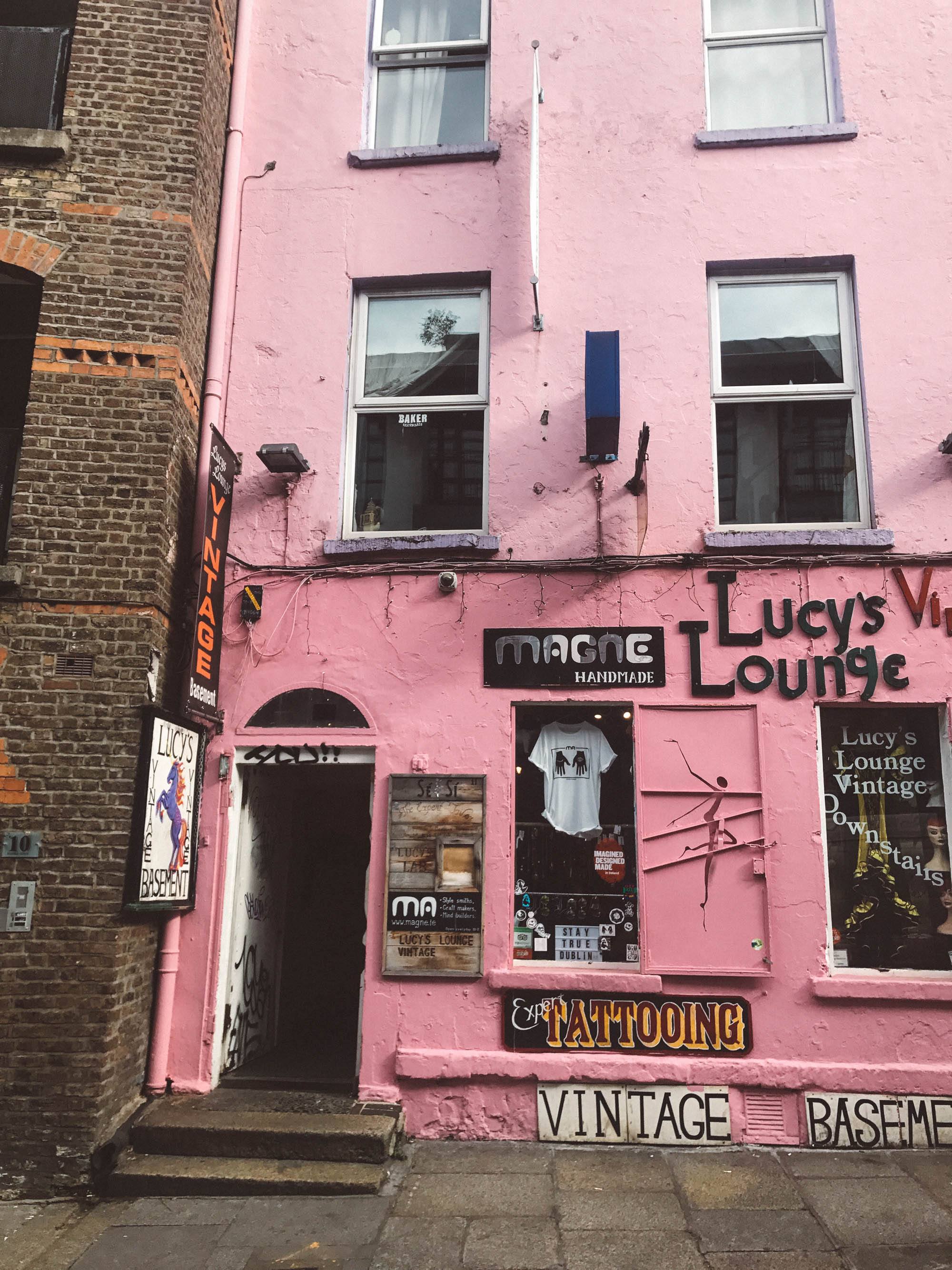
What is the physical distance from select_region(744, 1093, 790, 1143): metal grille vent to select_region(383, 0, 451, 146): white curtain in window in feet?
25.2

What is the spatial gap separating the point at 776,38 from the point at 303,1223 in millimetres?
9284

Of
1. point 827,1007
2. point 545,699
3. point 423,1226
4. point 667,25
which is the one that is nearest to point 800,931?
point 827,1007

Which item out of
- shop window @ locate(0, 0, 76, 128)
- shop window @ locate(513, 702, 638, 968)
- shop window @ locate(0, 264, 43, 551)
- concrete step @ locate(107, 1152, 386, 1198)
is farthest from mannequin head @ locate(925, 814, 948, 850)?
shop window @ locate(0, 0, 76, 128)

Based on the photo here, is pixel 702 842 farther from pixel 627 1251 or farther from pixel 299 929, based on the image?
pixel 299 929

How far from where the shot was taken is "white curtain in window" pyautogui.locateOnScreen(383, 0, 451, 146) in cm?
773

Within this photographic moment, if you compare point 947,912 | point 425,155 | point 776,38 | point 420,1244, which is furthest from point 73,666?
point 776,38

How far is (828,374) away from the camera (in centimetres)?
696

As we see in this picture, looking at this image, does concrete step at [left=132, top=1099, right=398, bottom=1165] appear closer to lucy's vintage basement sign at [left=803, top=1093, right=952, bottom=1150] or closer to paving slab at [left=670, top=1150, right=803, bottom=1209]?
paving slab at [left=670, top=1150, right=803, bottom=1209]

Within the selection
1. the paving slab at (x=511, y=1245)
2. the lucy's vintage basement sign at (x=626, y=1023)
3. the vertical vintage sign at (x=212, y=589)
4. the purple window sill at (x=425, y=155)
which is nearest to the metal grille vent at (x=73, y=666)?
the vertical vintage sign at (x=212, y=589)

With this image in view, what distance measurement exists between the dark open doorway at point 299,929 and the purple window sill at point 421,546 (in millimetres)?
1584

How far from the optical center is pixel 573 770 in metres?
6.50

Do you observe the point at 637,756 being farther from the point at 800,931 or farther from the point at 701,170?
the point at 701,170

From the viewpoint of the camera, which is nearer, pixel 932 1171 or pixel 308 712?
pixel 932 1171

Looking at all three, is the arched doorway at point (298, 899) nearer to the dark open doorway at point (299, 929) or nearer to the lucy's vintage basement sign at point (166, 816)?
the dark open doorway at point (299, 929)
